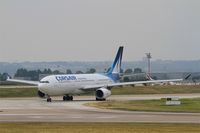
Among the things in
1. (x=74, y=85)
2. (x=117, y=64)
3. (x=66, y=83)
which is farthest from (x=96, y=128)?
(x=117, y=64)

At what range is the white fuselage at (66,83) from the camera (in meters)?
81.6

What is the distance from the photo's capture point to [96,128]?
127ft

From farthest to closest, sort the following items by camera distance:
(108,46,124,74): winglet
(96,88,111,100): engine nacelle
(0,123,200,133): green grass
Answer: (108,46,124,74): winglet
(96,88,111,100): engine nacelle
(0,123,200,133): green grass

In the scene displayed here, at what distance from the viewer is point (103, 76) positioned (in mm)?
90688

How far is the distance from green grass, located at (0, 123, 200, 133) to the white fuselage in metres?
38.8

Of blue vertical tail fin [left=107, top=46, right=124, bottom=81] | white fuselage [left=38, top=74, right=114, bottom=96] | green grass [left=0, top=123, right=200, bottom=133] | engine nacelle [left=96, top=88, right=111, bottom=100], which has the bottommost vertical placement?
green grass [left=0, top=123, right=200, bottom=133]

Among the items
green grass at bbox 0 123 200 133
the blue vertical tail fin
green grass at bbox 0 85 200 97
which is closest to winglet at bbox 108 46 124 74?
the blue vertical tail fin

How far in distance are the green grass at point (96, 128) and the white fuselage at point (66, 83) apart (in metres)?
38.8

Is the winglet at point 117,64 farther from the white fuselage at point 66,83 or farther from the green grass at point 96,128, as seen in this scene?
the green grass at point 96,128

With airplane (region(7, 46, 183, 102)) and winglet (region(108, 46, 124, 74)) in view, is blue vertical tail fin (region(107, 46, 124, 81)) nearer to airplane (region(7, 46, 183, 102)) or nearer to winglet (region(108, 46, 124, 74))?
winglet (region(108, 46, 124, 74))

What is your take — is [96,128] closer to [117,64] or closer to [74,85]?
[74,85]

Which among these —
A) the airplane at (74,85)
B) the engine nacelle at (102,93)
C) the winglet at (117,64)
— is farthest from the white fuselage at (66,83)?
the winglet at (117,64)

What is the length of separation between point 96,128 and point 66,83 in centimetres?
4457

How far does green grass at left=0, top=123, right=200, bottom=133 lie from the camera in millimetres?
36906
